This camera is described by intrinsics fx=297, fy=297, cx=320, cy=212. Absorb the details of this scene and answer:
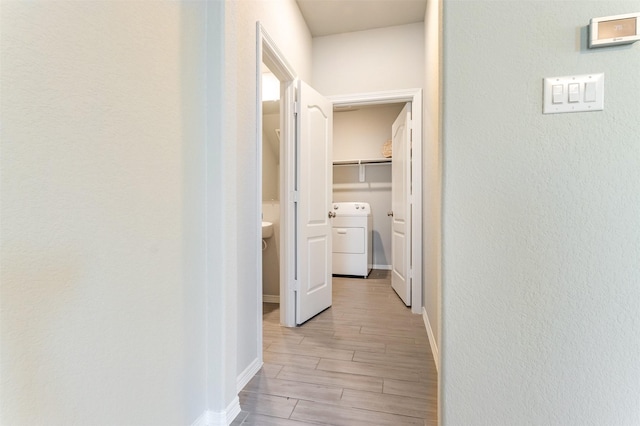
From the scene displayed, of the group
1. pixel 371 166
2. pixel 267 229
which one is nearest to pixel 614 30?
pixel 267 229

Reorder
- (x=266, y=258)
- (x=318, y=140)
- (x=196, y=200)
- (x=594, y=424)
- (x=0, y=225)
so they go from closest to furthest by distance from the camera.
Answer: (x=0, y=225) → (x=594, y=424) → (x=196, y=200) → (x=318, y=140) → (x=266, y=258)

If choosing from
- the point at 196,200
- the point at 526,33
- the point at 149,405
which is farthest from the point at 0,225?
the point at 526,33

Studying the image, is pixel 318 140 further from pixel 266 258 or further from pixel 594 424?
pixel 594 424

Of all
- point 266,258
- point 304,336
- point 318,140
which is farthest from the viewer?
point 266,258

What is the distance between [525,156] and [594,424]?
0.91 meters

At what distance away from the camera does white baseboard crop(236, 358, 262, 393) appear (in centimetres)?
158

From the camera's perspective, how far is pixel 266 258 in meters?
3.01

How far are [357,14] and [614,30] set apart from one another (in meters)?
2.17

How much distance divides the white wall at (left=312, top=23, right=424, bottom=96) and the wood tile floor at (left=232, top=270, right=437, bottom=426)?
2.17m

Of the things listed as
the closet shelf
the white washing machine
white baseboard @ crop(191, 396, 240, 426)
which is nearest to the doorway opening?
white baseboard @ crop(191, 396, 240, 426)

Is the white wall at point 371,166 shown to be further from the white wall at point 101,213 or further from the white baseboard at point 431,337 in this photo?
the white wall at point 101,213

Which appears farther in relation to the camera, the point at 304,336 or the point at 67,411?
the point at 304,336

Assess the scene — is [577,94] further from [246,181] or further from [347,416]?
[347,416]

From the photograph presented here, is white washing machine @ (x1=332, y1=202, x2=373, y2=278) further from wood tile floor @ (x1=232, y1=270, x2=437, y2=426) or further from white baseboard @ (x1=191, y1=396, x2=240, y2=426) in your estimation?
Answer: white baseboard @ (x1=191, y1=396, x2=240, y2=426)
